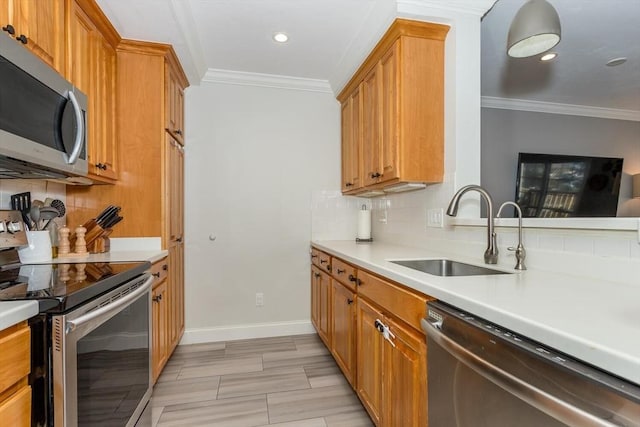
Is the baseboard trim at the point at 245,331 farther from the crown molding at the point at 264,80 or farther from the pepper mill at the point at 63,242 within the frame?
the crown molding at the point at 264,80

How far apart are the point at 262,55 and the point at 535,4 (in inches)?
76.1

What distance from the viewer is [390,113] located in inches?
83.7

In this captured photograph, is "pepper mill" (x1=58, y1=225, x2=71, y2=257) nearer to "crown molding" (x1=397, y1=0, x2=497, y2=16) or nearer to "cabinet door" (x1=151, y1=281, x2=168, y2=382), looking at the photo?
"cabinet door" (x1=151, y1=281, x2=168, y2=382)

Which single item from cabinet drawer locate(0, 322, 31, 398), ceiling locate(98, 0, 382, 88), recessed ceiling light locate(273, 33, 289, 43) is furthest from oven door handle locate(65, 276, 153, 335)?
recessed ceiling light locate(273, 33, 289, 43)

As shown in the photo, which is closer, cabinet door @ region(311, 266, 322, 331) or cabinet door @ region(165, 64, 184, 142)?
cabinet door @ region(165, 64, 184, 142)

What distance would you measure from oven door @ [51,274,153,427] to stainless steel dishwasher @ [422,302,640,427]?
112 centimetres

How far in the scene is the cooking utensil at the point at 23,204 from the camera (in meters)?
1.74

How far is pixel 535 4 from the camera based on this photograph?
58.3 inches

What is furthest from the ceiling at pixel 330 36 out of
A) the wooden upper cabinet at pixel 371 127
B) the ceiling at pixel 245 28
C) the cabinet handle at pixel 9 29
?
the cabinet handle at pixel 9 29

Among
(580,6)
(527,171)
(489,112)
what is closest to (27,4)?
(580,6)

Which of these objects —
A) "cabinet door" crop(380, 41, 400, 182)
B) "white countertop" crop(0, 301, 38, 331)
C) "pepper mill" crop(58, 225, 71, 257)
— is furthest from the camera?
"cabinet door" crop(380, 41, 400, 182)

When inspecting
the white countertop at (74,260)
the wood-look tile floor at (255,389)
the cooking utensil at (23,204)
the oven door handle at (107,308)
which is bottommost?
the wood-look tile floor at (255,389)

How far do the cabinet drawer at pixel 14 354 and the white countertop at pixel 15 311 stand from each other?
3 centimetres

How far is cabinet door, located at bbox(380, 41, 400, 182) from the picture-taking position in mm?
2070
